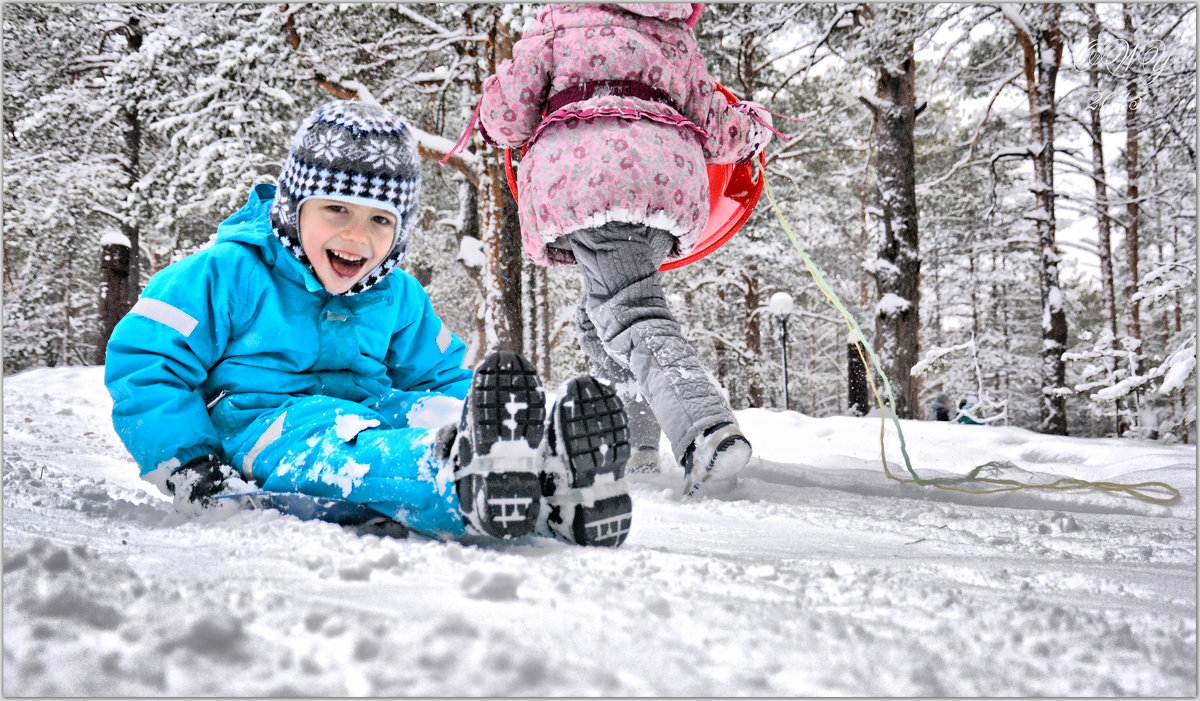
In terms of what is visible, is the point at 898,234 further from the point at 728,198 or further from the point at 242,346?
the point at 242,346

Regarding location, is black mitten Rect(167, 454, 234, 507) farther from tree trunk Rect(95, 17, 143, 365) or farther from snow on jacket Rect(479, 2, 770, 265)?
tree trunk Rect(95, 17, 143, 365)

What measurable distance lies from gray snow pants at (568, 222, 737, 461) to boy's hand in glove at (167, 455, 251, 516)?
84cm

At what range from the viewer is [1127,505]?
162cm

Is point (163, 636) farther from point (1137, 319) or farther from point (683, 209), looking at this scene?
point (1137, 319)

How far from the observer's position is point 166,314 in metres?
1.33

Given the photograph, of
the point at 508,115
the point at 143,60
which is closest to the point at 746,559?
the point at 508,115

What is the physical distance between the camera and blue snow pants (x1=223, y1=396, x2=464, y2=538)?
1.08m

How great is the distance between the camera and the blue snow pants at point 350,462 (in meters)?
1.08

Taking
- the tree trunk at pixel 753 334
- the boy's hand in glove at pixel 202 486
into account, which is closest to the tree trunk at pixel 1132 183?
the boy's hand in glove at pixel 202 486

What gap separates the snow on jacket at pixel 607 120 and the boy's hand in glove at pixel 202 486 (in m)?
0.88

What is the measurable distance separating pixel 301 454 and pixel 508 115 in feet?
3.10

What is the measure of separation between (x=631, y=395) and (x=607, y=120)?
2.61ft

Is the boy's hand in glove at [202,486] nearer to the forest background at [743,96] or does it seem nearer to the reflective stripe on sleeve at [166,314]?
the reflective stripe on sleeve at [166,314]

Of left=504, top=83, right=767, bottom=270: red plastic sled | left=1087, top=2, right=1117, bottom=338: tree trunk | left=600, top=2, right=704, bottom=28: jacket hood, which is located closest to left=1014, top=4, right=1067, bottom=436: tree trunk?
left=1087, top=2, right=1117, bottom=338: tree trunk
